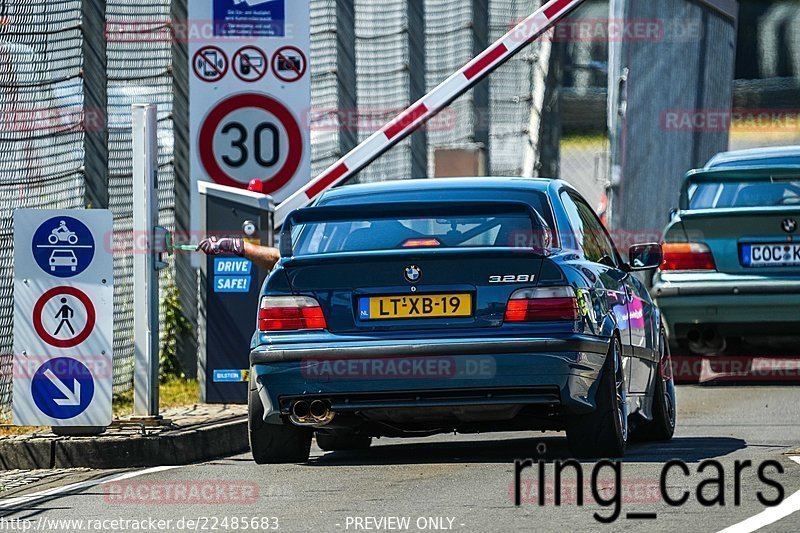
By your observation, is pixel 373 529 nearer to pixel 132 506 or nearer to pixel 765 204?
pixel 132 506

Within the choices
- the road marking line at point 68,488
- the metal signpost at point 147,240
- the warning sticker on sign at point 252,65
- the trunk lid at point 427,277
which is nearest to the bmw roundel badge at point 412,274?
the trunk lid at point 427,277

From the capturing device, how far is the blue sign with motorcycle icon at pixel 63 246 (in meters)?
10.5

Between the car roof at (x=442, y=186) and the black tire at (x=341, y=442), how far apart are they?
1.28 m

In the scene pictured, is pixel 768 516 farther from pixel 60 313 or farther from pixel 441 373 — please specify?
pixel 60 313

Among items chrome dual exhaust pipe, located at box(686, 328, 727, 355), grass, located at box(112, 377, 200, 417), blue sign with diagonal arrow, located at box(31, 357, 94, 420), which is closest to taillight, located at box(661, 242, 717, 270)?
chrome dual exhaust pipe, located at box(686, 328, 727, 355)

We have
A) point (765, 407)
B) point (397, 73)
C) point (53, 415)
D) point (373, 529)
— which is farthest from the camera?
point (397, 73)

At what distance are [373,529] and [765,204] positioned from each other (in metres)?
7.96

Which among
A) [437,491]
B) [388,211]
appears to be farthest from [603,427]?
[388,211]

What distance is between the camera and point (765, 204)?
14.6m

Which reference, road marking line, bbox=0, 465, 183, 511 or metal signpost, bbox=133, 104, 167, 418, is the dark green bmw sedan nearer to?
metal signpost, bbox=133, 104, 167, 418

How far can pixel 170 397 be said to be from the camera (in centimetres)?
1368

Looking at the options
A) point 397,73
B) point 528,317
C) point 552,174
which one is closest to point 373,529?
point 528,317

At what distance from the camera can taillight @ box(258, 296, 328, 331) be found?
9219 millimetres

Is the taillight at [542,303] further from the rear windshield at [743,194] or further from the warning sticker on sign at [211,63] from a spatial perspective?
the rear windshield at [743,194]
